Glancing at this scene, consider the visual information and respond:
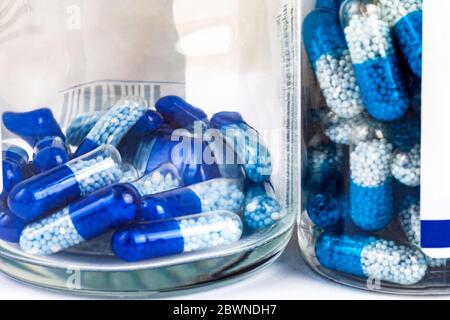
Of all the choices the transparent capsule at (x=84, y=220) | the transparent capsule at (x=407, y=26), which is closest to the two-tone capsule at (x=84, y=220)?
the transparent capsule at (x=84, y=220)

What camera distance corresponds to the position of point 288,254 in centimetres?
63

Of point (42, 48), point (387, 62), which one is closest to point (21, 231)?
point (42, 48)

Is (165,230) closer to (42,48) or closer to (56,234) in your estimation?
(56,234)

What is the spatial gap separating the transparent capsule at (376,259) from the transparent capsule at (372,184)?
0.04 feet

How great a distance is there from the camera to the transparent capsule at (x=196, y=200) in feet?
1.61

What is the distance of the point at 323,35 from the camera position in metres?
0.52

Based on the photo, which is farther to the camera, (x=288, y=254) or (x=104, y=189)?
(x=288, y=254)

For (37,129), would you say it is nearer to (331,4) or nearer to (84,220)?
(84,220)

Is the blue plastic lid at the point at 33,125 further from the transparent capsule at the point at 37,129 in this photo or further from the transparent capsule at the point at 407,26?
the transparent capsule at the point at 407,26

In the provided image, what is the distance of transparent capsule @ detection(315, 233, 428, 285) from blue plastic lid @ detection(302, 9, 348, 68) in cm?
14

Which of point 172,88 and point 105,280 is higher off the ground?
point 172,88

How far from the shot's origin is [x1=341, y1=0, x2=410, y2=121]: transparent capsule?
471 mm

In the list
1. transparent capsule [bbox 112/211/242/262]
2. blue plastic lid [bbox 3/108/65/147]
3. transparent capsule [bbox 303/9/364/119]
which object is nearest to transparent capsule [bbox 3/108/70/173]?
→ blue plastic lid [bbox 3/108/65/147]
